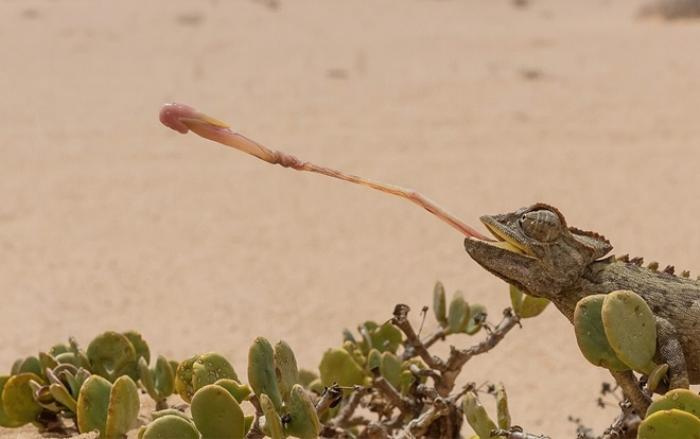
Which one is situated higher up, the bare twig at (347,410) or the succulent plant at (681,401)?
the succulent plant at (681,401)

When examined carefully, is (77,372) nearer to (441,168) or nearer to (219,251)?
(219,251)

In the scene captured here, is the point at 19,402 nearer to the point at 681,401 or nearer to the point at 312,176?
the point at 681,401

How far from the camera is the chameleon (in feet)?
7.79

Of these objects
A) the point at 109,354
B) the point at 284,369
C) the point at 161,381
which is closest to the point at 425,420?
the point at 284,369

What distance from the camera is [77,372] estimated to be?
308cm

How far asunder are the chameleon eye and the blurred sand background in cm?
210

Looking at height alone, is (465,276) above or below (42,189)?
below

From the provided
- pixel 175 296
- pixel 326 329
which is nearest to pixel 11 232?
pixel 175 296

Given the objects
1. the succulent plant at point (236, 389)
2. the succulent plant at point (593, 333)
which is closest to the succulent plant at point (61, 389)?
the succulent plant at point (236, 389)

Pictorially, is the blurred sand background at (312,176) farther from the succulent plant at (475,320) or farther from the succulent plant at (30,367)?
the succulent plant at (30,367)

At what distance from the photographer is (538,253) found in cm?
245

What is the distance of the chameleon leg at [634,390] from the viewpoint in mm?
2354

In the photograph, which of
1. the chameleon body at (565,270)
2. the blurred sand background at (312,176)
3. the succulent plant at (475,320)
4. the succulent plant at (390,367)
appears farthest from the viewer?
the blurred sand background at (312,176)

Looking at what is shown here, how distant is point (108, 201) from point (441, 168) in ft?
9.42
